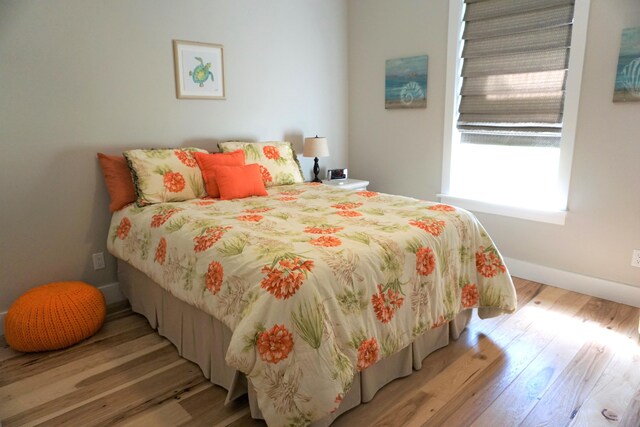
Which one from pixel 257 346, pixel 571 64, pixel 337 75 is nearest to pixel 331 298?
pixel 257 346

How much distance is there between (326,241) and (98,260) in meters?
1.87

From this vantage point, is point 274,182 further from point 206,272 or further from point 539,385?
point 539,385

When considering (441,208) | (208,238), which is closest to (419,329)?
(441,208)

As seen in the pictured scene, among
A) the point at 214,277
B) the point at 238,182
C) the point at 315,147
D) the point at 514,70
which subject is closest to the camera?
the point at 214,277

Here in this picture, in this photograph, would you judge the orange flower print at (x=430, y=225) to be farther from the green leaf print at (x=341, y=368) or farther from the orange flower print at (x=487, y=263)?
the green leaf print at (x=341, y=368)

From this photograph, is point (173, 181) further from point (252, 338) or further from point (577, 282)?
point (577, 282)

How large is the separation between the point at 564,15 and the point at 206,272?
282cm

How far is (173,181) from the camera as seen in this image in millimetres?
2674

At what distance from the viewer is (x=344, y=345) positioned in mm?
1587

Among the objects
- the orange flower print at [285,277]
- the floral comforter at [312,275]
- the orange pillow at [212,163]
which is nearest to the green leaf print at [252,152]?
the orange pillow at [212,163]

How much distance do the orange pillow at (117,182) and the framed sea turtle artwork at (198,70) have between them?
27.9 inches

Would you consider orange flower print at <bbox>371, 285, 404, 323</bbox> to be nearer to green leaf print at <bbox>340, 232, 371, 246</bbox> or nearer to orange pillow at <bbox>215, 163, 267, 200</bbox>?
green leaf print at <bbox>340, 232, 371, 246</bbox>

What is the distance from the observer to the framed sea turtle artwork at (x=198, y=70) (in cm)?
300

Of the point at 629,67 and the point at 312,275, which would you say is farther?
the point at 629,67
